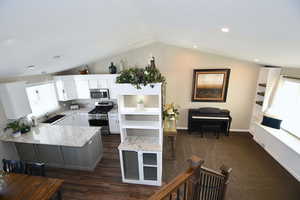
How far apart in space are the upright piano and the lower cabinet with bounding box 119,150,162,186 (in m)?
2.38

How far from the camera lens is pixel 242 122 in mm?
5016

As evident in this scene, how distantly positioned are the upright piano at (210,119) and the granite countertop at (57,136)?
3092mm

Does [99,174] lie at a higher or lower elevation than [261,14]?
lower

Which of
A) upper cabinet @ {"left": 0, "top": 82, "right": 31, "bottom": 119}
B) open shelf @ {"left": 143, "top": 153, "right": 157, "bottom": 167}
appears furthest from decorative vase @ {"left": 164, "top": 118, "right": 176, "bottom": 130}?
upper cabinet @ {"left": 0, "top": 82, "right": 31, "bottom": 119}

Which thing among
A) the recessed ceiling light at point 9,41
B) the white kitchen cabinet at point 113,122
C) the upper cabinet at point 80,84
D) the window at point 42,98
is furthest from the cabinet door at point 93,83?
the recessed ceiling light at point 9,41

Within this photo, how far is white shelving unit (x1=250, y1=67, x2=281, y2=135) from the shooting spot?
12.7ft

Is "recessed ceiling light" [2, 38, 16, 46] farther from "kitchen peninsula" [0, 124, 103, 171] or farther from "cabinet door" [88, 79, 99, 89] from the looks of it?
"cabinet door" [88, 79, 99, 89]

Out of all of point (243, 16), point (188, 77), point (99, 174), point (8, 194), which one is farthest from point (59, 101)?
point (243, 16)

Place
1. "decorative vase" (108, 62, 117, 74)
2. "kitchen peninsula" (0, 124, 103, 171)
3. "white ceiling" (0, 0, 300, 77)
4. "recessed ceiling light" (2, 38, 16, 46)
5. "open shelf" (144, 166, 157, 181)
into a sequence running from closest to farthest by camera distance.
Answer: "white ceiling" (0, 0, 300, 77), "recessed ceiling light" (2, 38, 16, 46), "open shelf" (144, 166, 157, 181), "kitchen peninsula" (0, 124, 103, 171), "decorative vase" (108, 62, 117, 74)

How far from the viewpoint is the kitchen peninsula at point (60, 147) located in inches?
129

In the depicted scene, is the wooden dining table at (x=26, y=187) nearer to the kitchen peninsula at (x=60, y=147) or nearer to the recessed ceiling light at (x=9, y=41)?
the kitchen peninsula at (x=60, y=147)

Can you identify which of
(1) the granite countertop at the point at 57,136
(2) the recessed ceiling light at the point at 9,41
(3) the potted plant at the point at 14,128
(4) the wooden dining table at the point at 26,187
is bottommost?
(4) the wooden dining table at the point at 26,187

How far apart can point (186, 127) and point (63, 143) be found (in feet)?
13.1

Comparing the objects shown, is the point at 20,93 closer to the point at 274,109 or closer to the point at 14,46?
the point at 14,46
